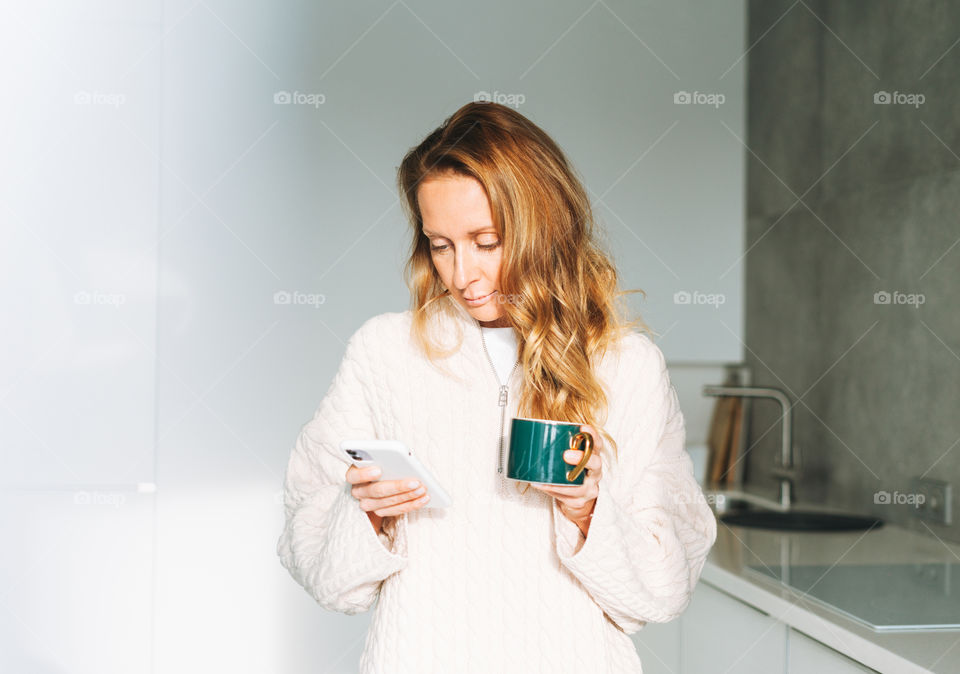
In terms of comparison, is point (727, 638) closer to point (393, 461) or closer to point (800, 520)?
point (800, 520)

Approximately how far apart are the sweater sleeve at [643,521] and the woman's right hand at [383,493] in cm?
17

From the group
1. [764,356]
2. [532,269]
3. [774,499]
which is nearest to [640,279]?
[764,356]

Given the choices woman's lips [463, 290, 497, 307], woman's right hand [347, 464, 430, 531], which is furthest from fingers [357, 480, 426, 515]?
woman's lips [463, 290, 497, 307]

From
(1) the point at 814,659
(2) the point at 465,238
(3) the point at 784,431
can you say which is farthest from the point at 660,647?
(2) the point at 465,238

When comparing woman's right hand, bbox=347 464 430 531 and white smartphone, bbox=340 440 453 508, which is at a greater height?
white smartphone, bbox=340 440 453 508

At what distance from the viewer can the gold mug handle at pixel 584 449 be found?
92 centimetres

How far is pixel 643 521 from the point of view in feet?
3.37

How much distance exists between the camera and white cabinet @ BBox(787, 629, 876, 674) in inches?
51.7

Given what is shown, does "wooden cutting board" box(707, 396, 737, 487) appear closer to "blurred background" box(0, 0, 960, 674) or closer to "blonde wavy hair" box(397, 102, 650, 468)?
"blurred background" box(0, 0, 960, 674)

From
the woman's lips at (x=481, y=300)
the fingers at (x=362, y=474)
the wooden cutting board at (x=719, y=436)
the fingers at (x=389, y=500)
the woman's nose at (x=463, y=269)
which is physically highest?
the woman's nose at (x=463, y=269)

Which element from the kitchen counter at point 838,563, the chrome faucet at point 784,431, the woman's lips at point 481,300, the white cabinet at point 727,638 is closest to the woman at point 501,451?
the woman's lips at point 481,300

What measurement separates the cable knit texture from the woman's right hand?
5 cm

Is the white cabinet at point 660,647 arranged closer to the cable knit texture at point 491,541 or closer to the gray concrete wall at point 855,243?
the gray concrete wall at point 855,243

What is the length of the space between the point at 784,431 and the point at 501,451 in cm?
147
